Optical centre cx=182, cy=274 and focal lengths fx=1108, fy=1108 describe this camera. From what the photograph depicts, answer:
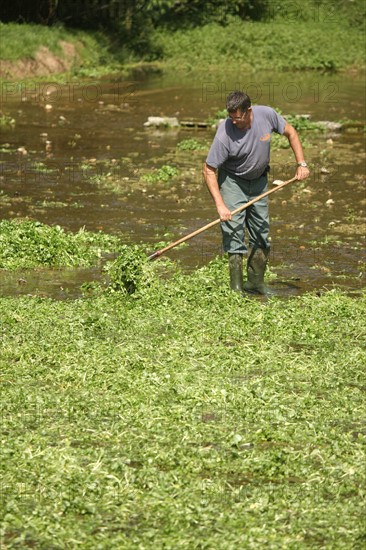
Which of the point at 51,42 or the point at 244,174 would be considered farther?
the point at 51,42

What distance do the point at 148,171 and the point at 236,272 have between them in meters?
6.61

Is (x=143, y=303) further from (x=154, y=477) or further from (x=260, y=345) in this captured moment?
(x=154, y=477)

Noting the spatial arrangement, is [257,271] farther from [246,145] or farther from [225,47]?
[225,47]

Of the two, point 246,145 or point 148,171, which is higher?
point 246,145

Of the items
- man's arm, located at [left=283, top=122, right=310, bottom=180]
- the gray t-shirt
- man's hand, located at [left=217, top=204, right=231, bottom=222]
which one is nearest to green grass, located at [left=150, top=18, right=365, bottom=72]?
man's arm, located at [left=283, top=122, right=310, bottom=180]

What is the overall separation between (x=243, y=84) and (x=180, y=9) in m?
8.91

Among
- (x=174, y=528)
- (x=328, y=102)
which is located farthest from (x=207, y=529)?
(x=328, y=102)

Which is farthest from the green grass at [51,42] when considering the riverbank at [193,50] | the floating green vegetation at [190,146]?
the floating green vegetation at [190,146]

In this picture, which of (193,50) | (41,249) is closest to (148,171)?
(41,249)

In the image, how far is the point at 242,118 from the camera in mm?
10086

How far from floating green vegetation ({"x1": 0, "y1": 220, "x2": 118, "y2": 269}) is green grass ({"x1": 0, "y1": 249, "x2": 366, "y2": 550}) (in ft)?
5.30

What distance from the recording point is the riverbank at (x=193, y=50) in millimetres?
27984

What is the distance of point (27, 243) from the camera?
11.9 m

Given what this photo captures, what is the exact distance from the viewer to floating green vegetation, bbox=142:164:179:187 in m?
16.2
